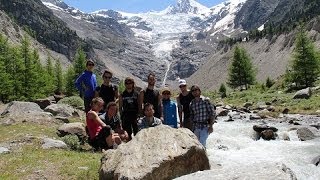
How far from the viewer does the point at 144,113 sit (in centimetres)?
1487

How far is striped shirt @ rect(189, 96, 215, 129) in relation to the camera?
1426cm

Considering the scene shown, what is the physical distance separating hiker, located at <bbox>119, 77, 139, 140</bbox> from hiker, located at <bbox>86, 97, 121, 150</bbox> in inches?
32.0

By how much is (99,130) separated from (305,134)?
661 inches

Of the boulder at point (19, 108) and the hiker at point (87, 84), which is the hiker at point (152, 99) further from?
the boulder at point (19, 108)

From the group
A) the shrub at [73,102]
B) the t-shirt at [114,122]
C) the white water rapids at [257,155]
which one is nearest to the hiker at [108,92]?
the t-shirt at [114,122]

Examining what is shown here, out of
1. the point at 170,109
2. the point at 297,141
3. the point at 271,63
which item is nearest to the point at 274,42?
the point at 271,63

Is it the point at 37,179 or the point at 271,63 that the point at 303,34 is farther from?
the point at 271,63

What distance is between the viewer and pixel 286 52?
171875 mm

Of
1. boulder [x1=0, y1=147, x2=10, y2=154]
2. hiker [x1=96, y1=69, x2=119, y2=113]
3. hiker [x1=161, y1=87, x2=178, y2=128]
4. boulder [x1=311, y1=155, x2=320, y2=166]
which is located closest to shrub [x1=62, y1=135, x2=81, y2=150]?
boulder [x1=0, y1=147, x2=10, y2=154]

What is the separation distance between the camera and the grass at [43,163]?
12742mm

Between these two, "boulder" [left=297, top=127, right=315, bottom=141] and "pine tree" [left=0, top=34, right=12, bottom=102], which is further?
"pine tree" [left=0, top=34, right=12, bottom=102]

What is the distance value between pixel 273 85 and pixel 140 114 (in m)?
69.4

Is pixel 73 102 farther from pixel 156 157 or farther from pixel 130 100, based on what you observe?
pixel 156 157

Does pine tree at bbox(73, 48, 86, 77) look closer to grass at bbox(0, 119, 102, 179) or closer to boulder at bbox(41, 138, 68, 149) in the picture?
grass at bbox(0, 119, 102, 179)
